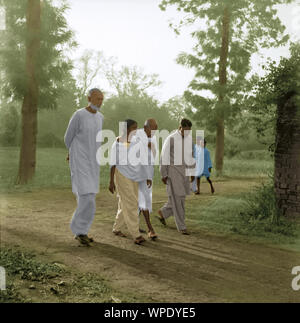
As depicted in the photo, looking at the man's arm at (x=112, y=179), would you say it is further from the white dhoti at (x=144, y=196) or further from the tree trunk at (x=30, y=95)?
the tree trunk at (x=30, y=95)

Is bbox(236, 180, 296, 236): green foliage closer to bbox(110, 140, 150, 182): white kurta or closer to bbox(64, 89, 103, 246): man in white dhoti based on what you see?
Result: bbox(110, 140, 150, 182): white kurta

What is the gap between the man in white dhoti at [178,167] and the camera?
7.77 m

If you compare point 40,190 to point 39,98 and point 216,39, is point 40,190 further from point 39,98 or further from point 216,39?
point 216,39

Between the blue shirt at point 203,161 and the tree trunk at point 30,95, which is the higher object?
the tree trunk at point 30,95

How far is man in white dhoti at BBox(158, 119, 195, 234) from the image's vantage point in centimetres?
777

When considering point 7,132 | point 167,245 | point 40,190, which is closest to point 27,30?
point 40,190

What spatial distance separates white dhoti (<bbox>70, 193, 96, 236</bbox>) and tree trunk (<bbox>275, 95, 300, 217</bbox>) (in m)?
4.16

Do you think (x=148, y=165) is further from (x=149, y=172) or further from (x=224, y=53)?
(x=224, y=53)

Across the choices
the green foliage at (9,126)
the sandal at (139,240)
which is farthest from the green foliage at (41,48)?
the green foliage at (9,126)

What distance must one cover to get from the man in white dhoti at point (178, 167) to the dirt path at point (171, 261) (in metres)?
0.53

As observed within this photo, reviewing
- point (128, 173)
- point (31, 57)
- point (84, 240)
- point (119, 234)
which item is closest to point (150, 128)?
point (128, 173)

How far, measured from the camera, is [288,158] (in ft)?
28.2

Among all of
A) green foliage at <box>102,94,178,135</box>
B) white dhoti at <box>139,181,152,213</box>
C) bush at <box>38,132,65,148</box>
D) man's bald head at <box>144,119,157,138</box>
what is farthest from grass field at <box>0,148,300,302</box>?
bush at <box>38,132,65,148</box>
